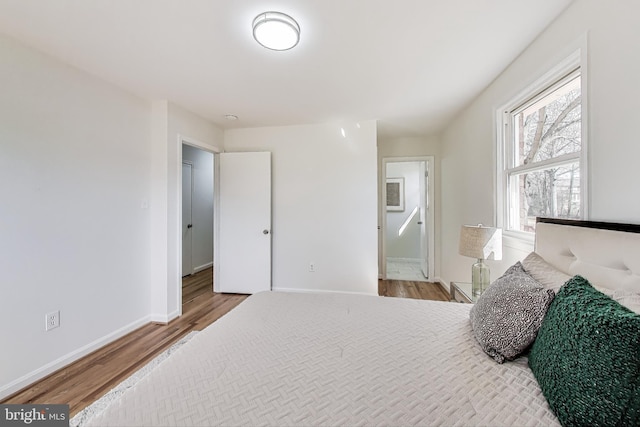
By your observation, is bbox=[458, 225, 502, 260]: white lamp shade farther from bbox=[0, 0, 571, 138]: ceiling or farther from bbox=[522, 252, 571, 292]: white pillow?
bbox=[0, 0, 571, 138]: ceiling

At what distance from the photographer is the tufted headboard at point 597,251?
3.08ft

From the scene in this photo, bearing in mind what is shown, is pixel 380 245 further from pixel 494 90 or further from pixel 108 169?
pixel 108 169

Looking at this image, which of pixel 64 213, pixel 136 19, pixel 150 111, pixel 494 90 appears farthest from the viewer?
pixel 150 111

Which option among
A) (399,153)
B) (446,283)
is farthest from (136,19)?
(446,283)

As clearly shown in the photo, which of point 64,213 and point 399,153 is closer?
point 64,213

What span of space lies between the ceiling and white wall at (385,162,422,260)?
2.65 m

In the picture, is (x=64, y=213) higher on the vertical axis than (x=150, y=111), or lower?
lower

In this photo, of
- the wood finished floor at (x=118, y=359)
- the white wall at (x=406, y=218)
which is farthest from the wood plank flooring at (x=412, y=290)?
the white wall at (x=406, y=218)

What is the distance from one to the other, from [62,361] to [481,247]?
327 cm

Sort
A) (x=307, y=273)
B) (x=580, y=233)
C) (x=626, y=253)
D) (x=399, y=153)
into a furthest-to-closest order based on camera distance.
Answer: (x=399, y=153), (x=307, y=273), (x=580, y=233), (x=626, y=253)

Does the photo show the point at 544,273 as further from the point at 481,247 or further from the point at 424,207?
the point at 424,207

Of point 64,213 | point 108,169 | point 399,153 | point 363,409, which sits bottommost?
point 363,409

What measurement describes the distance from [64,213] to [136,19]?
1514 millimetres

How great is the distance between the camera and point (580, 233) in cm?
119
